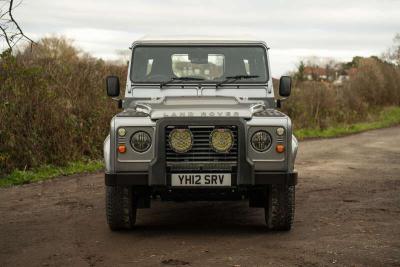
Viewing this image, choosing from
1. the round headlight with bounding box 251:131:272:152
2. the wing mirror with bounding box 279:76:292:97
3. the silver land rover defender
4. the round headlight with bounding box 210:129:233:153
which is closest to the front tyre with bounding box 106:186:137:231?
the silver land rover defender

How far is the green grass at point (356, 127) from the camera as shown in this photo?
66.6 ft

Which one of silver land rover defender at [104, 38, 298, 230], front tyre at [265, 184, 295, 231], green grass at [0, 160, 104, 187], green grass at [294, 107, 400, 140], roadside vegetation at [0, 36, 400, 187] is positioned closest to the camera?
silver land rover defender at [104, 38, 298, 230]

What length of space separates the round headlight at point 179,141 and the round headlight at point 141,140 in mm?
211

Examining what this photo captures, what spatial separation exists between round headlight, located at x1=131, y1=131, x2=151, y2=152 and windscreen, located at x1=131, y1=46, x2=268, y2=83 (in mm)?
1498

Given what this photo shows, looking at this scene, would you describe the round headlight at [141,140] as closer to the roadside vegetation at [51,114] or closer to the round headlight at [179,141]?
the round headlight at [179,141]

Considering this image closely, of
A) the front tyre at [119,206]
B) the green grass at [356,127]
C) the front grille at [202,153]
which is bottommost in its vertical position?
the green grass at [356,127]

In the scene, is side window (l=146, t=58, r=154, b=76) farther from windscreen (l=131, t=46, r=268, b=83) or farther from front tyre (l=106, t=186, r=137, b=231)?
front tyre (l=106, t=186, r=137, b=231)

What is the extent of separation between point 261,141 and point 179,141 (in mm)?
743

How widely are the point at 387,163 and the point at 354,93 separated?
17.4m

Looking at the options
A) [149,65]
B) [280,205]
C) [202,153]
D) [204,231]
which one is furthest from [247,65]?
[204,231]

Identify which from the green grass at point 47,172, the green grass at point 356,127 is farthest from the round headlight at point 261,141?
the green grass at point 356,127

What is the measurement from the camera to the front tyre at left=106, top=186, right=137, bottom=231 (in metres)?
5.94

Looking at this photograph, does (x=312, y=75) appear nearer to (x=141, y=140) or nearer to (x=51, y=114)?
(x=51, y=114)

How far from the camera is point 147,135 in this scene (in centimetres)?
569
